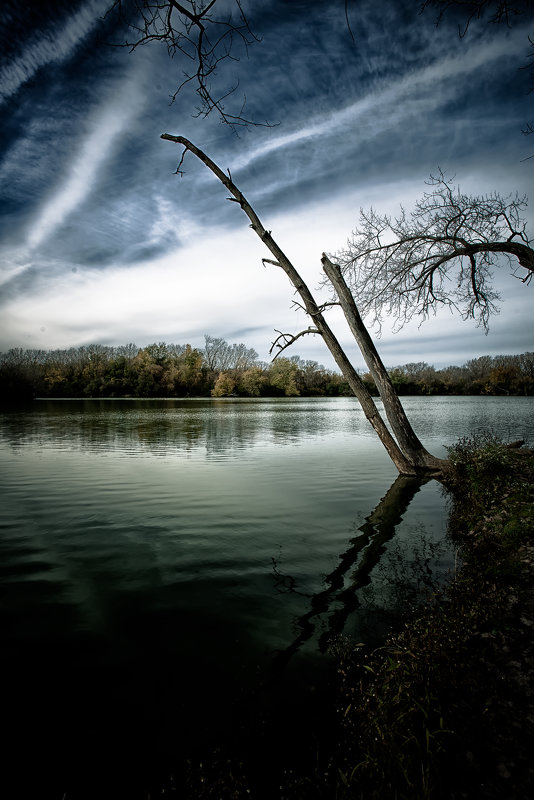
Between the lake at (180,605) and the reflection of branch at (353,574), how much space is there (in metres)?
0.03

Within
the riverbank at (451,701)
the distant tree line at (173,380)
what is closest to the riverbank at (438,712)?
the riverbank at (451,701)

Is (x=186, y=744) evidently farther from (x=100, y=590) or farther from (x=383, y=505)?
(x=383, y=505)

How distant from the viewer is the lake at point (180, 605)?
9.43 ft

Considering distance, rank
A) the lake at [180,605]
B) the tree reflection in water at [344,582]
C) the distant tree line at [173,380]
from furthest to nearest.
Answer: the distant tree line at [173,380] → the tree reflection in water at [344,582] → the lake at [180,605]

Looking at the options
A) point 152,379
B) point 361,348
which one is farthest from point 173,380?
point 361,348

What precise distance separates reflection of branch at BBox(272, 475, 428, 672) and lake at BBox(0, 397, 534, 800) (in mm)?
28

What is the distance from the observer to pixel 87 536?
7.27m

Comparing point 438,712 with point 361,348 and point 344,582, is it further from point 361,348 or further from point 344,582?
point 361,348

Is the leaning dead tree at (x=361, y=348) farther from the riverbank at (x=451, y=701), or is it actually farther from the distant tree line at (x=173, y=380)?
the distant tree line at (x=173, y=380)

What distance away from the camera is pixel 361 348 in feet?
37.0

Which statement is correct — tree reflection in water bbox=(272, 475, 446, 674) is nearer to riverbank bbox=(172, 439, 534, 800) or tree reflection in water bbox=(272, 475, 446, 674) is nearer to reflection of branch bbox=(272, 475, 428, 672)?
reflection of branch bbox=(272, 475, 428, 672)

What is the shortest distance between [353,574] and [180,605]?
2.66m

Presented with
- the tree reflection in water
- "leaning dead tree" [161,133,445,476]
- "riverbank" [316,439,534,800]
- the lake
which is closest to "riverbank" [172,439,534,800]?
"riverbank" [316,439,534,800]

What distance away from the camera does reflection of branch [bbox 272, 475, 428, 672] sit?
4170mm
